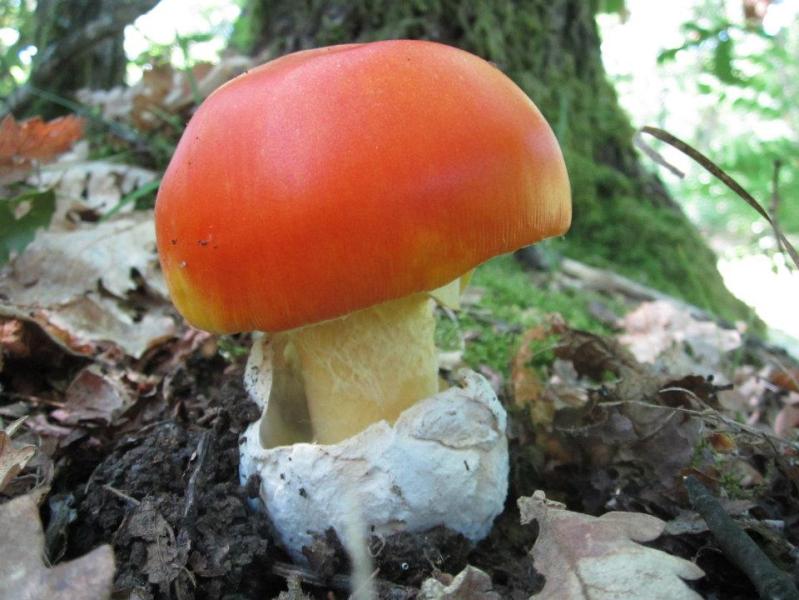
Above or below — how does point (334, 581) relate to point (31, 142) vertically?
below

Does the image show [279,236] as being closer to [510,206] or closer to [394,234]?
[394,234]

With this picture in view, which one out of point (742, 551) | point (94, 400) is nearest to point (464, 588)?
point (742, 551)

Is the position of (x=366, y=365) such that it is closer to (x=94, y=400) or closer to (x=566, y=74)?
(x=94, y=400)

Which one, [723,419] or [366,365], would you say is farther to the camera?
[366,365]

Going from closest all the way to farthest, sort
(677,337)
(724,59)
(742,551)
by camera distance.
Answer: (742,551)
(677,337)
(724,59)

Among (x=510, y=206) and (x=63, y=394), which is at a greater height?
(x=510, y=206)

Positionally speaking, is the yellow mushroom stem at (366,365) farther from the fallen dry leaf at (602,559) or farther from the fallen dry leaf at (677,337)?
the fallen dry leaf at (677,337)

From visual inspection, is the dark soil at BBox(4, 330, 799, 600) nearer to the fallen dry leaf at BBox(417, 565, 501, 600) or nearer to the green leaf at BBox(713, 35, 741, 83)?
the fallen dry leaf at BBox(417, 565, 501, 600)

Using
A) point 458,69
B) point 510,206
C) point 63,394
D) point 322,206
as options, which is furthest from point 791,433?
point 63,394
